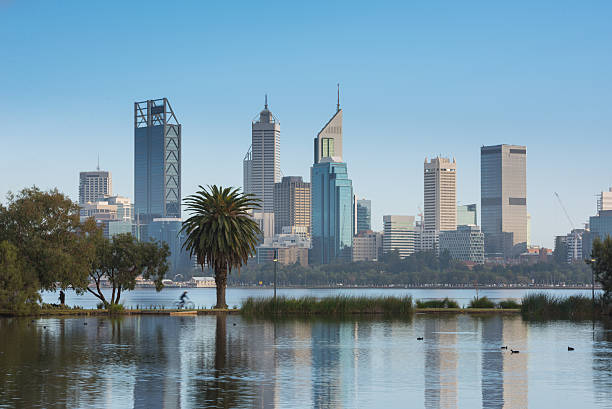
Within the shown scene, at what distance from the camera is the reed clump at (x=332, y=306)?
226ft

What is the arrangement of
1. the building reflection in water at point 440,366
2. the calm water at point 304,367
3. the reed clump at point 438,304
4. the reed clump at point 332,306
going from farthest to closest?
the reed clump at point 438,304 < the reed clump at point 332,306 < the building reflection in water at point 440,366 < the calm water at point 304,367

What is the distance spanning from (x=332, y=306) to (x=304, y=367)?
37089mm

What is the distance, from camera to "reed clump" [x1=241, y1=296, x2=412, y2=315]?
69000mm

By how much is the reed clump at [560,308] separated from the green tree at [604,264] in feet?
4.86

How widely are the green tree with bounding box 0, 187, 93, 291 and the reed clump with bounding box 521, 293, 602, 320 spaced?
34.4 m

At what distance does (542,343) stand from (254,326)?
1914 cm

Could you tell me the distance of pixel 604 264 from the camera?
2623 inches

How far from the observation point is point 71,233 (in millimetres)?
67250

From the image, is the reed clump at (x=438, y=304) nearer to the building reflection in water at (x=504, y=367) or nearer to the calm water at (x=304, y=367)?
the building reflection in water at (x=504, y=367)

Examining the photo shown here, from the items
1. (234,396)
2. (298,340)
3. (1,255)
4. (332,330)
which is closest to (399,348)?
(298,340)

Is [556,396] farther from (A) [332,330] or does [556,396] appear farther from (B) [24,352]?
(A) [332,330]

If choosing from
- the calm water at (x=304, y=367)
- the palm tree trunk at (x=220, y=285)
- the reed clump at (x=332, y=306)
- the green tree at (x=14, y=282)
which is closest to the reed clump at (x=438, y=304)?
the reed clump at (x=332, y=306)

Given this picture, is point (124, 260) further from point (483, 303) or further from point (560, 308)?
point (560, 308)

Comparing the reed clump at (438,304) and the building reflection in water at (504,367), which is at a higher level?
the building reflection in water at (504,367)
